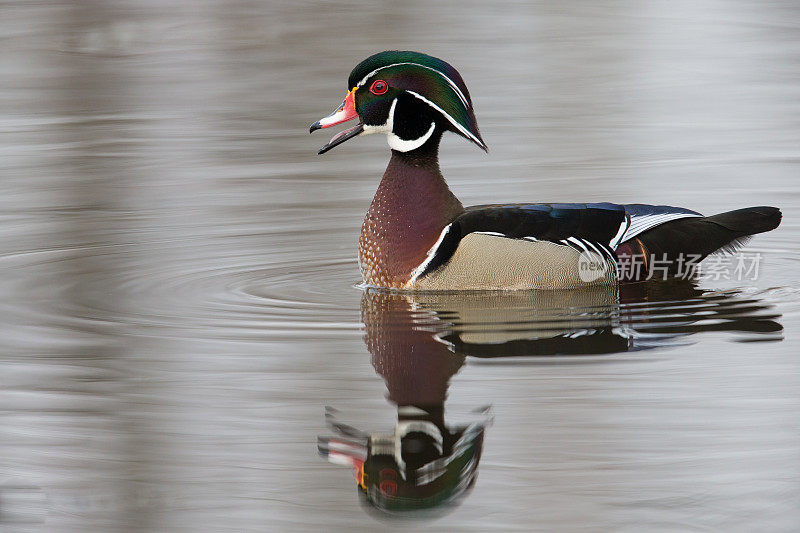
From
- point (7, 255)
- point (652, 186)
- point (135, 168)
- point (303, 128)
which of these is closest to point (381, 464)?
point (7, 255)

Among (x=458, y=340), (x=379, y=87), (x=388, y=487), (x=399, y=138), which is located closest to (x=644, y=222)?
(x=399, y=138)

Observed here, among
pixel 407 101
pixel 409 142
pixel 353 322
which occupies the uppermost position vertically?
pixel 407 101

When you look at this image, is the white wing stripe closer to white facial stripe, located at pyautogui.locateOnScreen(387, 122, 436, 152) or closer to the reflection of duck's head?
white facial stripe, located at pyautogui.locateOnScreen(387, 122, 436, 152)

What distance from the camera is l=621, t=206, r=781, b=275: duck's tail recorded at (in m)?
8.08

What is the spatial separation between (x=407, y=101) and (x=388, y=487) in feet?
11.5

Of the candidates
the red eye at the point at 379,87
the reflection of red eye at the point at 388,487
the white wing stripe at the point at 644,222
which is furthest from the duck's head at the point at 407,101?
the reflection of red eye at the point at 388,487

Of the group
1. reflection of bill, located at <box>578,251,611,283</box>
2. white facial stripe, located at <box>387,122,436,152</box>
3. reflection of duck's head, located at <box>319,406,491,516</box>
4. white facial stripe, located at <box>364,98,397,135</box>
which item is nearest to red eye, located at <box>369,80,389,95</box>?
white facial stripe, located at <box>364,98,397,135</box>

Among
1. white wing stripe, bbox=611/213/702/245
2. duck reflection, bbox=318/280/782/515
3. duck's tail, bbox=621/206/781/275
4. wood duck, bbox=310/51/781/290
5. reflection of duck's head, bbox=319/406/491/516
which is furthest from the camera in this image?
duck's tail, bbox=621/206/781/275

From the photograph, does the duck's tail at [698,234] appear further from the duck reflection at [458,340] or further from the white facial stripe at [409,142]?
the white facial stripe at [409,142]

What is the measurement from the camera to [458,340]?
675cm

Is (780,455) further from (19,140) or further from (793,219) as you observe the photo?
(19,140)

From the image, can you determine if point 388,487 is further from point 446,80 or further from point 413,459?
point 446,80

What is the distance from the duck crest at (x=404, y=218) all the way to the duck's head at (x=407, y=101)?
137 mm

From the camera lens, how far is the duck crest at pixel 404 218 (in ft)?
25.9
